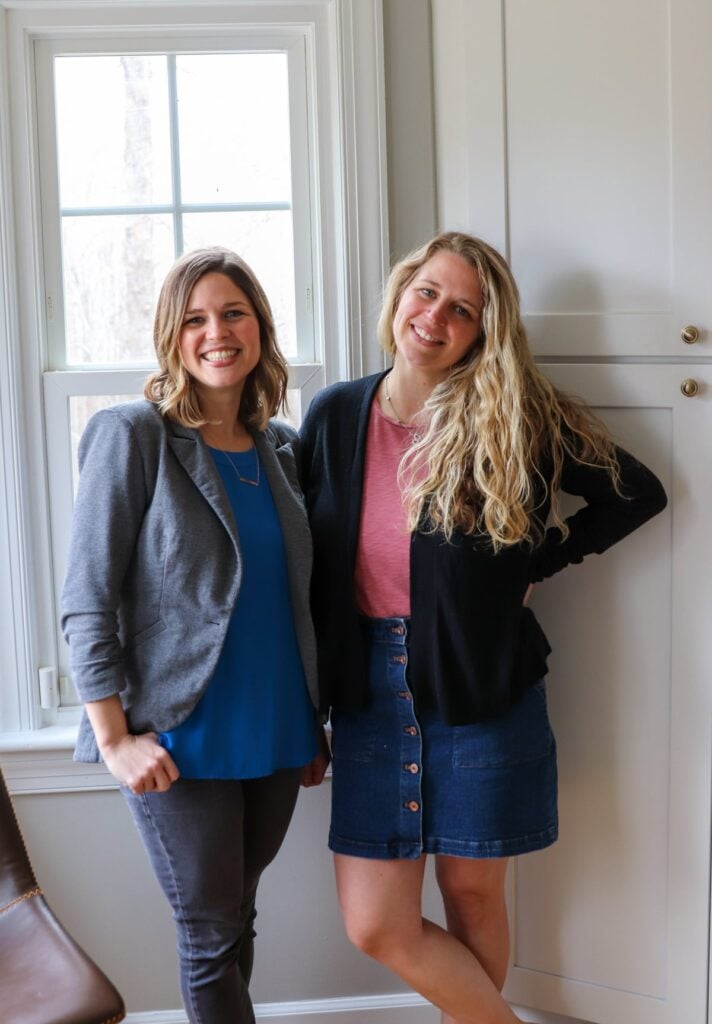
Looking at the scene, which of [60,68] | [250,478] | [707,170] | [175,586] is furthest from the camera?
[60,68]

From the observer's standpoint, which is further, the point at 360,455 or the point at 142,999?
the point at 142,999

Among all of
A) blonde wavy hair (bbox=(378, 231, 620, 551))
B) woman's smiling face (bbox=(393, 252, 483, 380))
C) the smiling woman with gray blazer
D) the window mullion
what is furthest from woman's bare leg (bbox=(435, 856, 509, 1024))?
the window mullion

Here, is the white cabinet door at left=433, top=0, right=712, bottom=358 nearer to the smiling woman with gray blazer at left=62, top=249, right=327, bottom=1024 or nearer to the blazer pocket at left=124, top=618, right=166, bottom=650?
the smiling woman with gray blazer at left=62, top=249, right=327, bottom=1024

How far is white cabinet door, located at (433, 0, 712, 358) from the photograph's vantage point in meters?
1.84

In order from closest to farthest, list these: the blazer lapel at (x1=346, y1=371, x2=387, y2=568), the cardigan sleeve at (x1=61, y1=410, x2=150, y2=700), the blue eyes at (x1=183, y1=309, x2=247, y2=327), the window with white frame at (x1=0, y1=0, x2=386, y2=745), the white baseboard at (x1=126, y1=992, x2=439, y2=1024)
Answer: the cardigan sleeve at (x1=61, y1=410, x2=150, y2=700) < the blue eyes at (x1=183, y1=309, x2=247, y2=327) < the blazer lapel at (x1=346, y1=371, x2=387, y2=568) < the window with white frame at (x1=0, y1=0, x2=386, y2=745) < the white baseboard at (x1=126, y1=992, x2=439, y2=1024)

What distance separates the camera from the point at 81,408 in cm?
213

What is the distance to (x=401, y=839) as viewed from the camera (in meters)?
1.76

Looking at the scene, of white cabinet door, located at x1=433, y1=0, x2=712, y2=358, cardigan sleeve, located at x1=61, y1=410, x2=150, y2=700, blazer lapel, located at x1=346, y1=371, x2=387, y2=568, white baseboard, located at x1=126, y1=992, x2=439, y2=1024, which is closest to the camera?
cardigan sleeve, located at x1=61, y1=410, x2=150, y2=700

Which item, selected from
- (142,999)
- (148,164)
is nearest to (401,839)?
(142,999)

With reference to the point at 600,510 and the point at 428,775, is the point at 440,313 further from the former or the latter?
the point at 428,775

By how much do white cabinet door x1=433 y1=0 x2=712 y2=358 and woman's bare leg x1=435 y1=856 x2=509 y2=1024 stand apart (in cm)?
92

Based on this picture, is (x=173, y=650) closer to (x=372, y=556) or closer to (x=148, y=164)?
(x=372, y=556)

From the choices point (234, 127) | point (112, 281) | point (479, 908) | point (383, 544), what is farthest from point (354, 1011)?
point (234, 127)

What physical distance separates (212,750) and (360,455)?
0.53m
